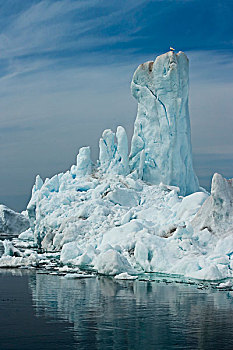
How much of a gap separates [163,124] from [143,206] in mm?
9070

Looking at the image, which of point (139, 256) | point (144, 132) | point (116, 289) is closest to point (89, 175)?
point (144, 132)

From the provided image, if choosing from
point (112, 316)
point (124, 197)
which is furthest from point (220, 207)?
point (124, 197)

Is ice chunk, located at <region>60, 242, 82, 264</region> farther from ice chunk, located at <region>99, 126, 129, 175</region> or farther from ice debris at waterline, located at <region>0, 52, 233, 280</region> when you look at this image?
ice chunk, located at <region>99, 126, 129, 175</region>

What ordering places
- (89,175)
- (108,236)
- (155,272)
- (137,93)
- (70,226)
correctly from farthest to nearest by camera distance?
(137,93) < (89,175) < (70,226) < (108,236) < (155,272)

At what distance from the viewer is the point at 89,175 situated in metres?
40.9

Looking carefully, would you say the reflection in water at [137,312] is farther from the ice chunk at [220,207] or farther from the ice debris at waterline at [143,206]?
the ice chunk at [220,207]

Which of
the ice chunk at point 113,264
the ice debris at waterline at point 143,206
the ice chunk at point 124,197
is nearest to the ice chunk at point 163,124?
the ice debris at waterline at point 143,206

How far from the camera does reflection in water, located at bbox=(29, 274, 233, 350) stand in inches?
510

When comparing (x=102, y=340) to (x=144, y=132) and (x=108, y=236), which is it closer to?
(x=108, y=236)

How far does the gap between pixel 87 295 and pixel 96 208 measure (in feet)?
49.0

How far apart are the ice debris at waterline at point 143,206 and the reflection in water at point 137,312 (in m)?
2.47

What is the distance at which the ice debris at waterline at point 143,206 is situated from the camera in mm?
24047

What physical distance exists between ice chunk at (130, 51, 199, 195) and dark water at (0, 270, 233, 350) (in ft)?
69.0

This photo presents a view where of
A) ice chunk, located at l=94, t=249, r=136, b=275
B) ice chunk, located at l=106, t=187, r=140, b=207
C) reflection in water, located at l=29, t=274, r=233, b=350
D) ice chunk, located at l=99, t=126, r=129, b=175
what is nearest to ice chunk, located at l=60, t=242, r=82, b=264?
ice chunk, located at l=94, t=249, r=136, b=275
